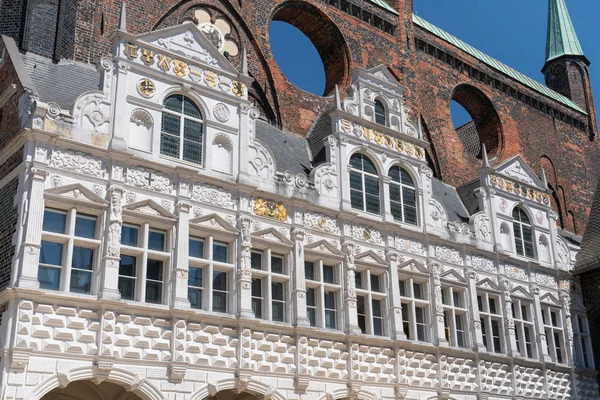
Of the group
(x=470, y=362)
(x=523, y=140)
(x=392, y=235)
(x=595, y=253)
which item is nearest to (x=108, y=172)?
(x=392, y=235)

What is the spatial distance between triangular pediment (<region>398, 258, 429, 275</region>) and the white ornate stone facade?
A: 1.8 inches

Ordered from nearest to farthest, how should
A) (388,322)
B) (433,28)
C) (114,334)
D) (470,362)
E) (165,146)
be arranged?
(114,334) < (165,146) < (388,322) < (470,362) < (433,28)

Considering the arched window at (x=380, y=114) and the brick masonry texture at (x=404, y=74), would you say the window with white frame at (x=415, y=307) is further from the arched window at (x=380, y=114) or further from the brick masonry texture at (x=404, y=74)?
the brick masonry texture at (x=404, y=74)

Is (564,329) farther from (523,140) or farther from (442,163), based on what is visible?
(523,140)

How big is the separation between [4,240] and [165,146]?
14.7 feet

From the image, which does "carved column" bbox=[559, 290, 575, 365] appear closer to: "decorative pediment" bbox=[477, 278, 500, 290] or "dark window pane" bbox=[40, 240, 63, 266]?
"decorative pediment" bbox=[477, 278, 500, 290]

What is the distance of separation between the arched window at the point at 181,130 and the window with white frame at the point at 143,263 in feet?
7.12

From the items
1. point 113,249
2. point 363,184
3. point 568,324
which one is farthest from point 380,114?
point 113,249

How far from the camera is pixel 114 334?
55.2 ft

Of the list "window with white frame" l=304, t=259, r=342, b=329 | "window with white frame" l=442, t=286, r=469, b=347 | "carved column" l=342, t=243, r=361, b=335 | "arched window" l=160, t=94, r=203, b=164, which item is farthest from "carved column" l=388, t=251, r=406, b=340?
"arched window" l=160, t=94, r=203, b=164

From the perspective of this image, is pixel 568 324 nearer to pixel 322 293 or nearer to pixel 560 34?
pixel 322 293

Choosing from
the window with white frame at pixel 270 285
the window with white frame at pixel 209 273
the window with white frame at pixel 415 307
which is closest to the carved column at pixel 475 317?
the window with white frame at pixel 415 307

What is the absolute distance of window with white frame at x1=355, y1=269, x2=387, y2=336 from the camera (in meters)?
21.9

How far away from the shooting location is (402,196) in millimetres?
24250
